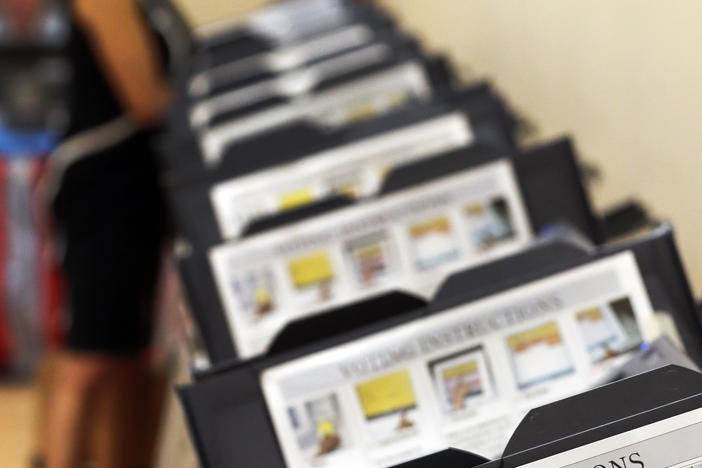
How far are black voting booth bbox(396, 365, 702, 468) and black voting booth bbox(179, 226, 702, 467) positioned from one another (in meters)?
0.10

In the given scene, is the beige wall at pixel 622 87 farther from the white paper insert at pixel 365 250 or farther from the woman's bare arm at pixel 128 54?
the woman's bare arm at pixel 128 54

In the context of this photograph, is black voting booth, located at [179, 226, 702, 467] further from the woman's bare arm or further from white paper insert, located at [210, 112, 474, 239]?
the woman's bare arm

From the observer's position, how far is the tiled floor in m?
1.21

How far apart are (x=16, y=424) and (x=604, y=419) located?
3.74 feet

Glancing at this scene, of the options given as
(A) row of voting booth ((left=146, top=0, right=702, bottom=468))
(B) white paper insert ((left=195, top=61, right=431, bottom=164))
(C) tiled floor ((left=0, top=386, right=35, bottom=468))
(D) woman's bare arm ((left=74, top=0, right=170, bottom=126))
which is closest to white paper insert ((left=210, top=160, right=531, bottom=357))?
(A) row of voting booth ((left=146, top=0, right=702, bottom=468))

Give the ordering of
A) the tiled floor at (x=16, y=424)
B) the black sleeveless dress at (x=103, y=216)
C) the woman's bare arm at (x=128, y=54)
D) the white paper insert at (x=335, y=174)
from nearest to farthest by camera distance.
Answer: the white paper insert at (x=335, y=174)
the tiled floor at (x=16, y=424)
the black sleeveless dress at (x=103, y=216)
the woman's bare arm at (x=128, y=54)

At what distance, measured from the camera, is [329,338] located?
488 millimetres

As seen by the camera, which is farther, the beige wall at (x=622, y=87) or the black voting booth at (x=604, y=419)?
the beige wall at (x=622, y=87)

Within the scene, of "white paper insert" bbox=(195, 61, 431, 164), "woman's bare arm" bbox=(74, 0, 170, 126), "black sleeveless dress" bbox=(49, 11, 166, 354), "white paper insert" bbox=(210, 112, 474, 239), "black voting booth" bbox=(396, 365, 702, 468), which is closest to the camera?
"black voting booth" bbox=(396, 365, 702, 468)

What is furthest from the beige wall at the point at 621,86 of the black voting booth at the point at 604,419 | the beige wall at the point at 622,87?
the black voting booth at the point at 604,419

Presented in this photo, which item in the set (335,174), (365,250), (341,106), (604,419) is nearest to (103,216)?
(341,106)

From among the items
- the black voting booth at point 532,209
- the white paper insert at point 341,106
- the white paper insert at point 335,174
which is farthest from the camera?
the white paper insert at point 341,106

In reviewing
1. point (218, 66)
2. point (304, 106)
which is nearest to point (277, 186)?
point (304, 106)

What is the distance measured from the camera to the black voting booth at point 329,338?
18.4 inches
